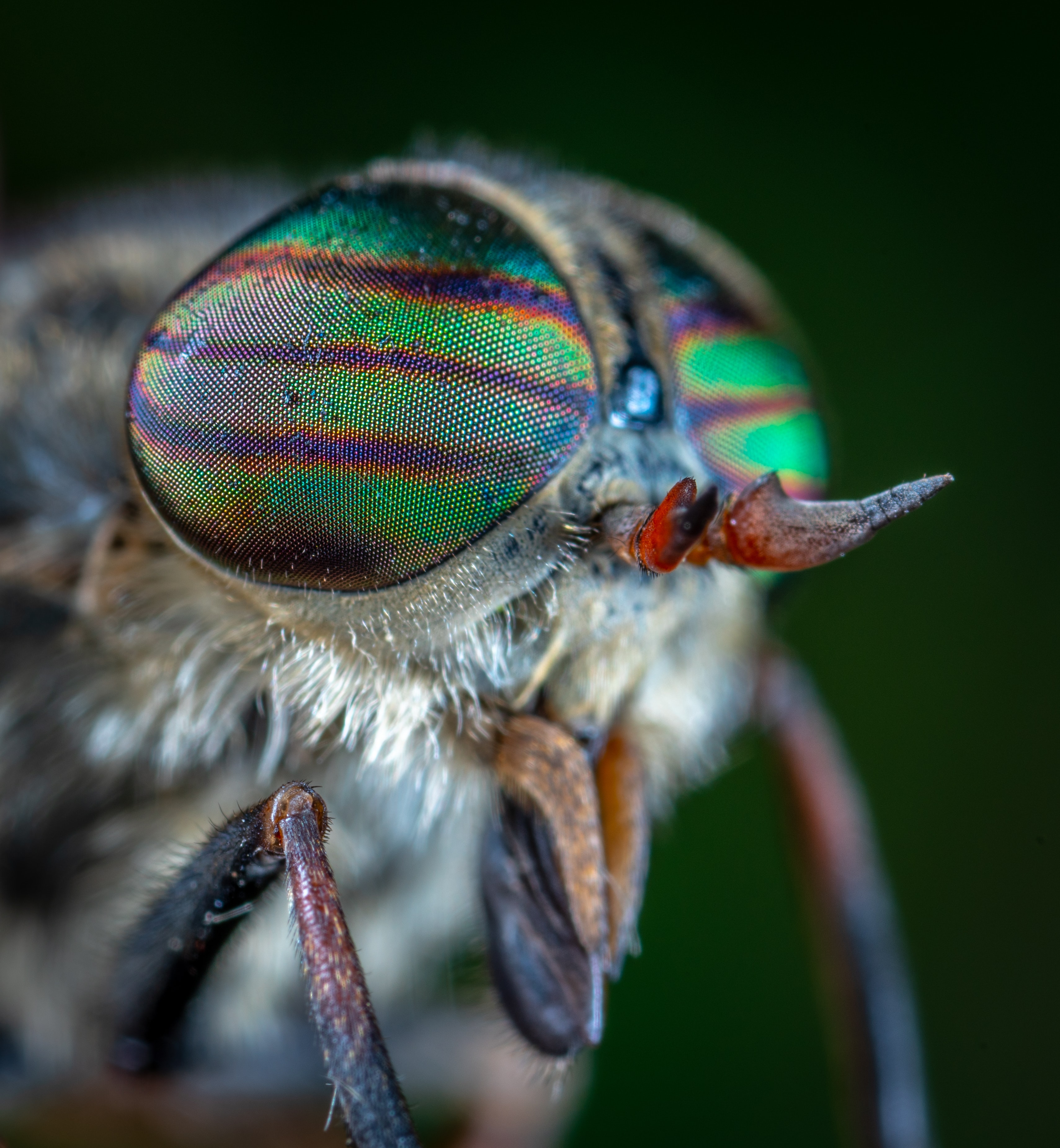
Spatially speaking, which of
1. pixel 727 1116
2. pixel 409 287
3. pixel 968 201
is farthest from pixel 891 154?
pixel 409 287

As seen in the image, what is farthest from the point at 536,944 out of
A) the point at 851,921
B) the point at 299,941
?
the point at 851,921

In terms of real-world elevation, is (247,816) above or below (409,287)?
below

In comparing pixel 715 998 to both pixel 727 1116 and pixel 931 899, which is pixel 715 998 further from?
pixel 931 899

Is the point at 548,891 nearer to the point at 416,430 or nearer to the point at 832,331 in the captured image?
the point at 416,430

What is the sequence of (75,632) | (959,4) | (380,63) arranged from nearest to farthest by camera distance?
(75,632) → (959,4) → (380,63)

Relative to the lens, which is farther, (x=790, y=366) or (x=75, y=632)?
(x=790, y=366)

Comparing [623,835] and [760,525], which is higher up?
[760,525]

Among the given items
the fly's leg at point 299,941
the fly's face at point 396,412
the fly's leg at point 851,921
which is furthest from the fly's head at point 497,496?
the fly's leg at point 851,921
